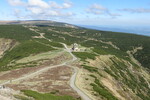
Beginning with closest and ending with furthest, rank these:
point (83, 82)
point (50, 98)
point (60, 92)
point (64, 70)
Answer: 1. point (50, 98)
2. point (60, 92)
3. point (83, 82)
4. point (64, 70)

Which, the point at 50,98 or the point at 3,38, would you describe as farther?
the point at 3,38

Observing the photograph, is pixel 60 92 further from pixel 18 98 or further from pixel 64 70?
pixel 64 70

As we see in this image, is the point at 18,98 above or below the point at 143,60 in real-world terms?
above

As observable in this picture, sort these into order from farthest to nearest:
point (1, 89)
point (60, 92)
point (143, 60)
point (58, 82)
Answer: point (143, 60) → point (58, 82) → point (60, 92) → point (1, 89)

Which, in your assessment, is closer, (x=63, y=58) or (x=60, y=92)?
(x=60, y=92)

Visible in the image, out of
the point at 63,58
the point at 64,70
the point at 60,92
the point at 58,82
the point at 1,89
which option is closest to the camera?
the point at 1,89

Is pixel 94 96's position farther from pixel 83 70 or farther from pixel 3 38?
pixel 3 38

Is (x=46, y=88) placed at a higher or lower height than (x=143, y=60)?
higher

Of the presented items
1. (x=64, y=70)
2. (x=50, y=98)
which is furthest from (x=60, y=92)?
(x=64, y=70)

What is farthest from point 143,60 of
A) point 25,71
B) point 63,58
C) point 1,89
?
point 1,89
